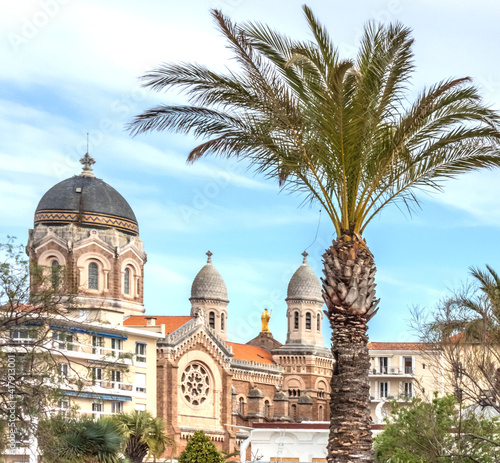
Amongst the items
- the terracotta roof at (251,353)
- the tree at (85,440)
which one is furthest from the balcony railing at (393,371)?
the tree at (85,440)

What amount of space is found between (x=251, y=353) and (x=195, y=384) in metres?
18.8

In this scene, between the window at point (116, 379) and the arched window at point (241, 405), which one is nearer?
the window at point (116, 379)

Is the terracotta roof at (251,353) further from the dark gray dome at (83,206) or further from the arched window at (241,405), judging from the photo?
the dark gray dome at (83,206)

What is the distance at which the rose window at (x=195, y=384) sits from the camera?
74662 millimetres

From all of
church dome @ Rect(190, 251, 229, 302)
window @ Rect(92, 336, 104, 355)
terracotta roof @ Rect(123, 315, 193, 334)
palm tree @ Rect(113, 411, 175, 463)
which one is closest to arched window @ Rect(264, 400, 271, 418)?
church dome @ Rect(190, 251, 229, 302)

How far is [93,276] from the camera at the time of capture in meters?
77.1

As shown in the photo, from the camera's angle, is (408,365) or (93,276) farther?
(408,365)

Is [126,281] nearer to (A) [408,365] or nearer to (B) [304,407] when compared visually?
(B) [304,407]

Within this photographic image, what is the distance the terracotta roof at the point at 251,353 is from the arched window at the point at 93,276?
672 inches

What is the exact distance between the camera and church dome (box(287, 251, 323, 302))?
9781 centimetres

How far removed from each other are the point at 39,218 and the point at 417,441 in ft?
178

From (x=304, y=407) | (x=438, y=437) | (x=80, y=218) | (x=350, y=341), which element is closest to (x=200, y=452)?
(x=438, y=437)

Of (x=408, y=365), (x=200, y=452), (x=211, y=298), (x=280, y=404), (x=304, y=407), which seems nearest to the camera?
(x=200, y=452)

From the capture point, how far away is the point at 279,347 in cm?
9919
